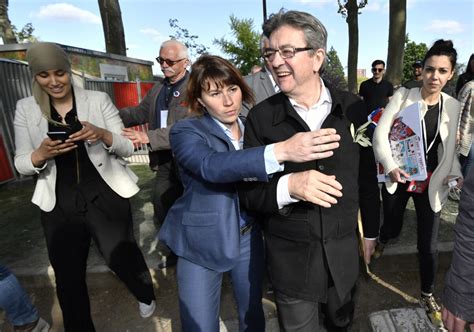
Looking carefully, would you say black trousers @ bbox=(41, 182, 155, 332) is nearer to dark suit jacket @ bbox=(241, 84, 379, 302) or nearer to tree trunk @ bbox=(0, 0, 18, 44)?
dark suit jacket @ bbox=(241, 84, 379, 302)

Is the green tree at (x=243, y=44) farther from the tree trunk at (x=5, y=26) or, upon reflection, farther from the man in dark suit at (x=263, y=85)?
the man in dark suit at (x=263, y=85)

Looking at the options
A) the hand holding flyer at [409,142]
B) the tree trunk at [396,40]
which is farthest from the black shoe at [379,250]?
the tree trunk at [396,40]

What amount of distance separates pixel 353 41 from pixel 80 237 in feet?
48.3

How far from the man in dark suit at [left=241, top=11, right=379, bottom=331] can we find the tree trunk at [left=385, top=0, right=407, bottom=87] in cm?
977

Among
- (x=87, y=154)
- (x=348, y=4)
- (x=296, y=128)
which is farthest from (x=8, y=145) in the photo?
(x=348, y=4)

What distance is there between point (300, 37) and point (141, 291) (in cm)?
232

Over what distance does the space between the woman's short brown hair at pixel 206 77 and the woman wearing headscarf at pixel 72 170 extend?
2.43 ft

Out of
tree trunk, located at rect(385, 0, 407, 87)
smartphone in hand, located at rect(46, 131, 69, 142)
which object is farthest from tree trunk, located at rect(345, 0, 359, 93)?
smartphone in hand, located at rect(46, 131, 69, 142)

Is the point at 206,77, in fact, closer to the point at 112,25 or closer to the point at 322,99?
the point at 322,99

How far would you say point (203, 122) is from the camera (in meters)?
1.71

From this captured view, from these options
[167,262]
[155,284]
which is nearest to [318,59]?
[167,262]

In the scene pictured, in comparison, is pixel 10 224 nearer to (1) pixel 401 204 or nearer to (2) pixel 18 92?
(2) pixel 18 92

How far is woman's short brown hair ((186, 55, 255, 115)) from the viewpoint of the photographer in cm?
173

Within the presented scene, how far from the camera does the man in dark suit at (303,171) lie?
5.03 ft
